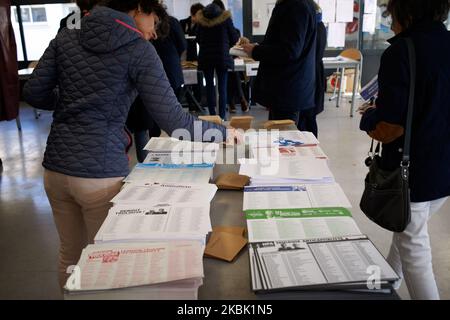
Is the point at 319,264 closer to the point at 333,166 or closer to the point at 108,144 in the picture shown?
the point at 108,144

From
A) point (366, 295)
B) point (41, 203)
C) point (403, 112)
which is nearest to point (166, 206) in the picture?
point (366, 295)

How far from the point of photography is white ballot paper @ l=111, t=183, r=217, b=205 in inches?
46.2

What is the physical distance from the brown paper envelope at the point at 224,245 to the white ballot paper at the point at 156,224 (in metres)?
0.03

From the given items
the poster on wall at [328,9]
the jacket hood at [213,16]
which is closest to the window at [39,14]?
the jacket hood at [213,16]

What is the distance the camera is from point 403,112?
1.32 m

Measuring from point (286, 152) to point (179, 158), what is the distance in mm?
414

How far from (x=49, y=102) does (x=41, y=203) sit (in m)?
1.93

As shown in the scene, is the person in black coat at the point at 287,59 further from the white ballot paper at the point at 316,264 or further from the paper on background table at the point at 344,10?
the paper on background table at the point at 344,10

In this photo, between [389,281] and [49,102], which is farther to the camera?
[49,102]

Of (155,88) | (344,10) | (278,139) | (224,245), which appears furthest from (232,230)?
(344,10)

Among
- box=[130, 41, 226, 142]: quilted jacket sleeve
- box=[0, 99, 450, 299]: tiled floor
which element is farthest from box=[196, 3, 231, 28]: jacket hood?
box=[130, 41, 226, 142]: quilted jacket sleeve

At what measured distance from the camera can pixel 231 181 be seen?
138 centimetres

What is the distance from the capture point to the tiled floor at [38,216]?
2.08m
